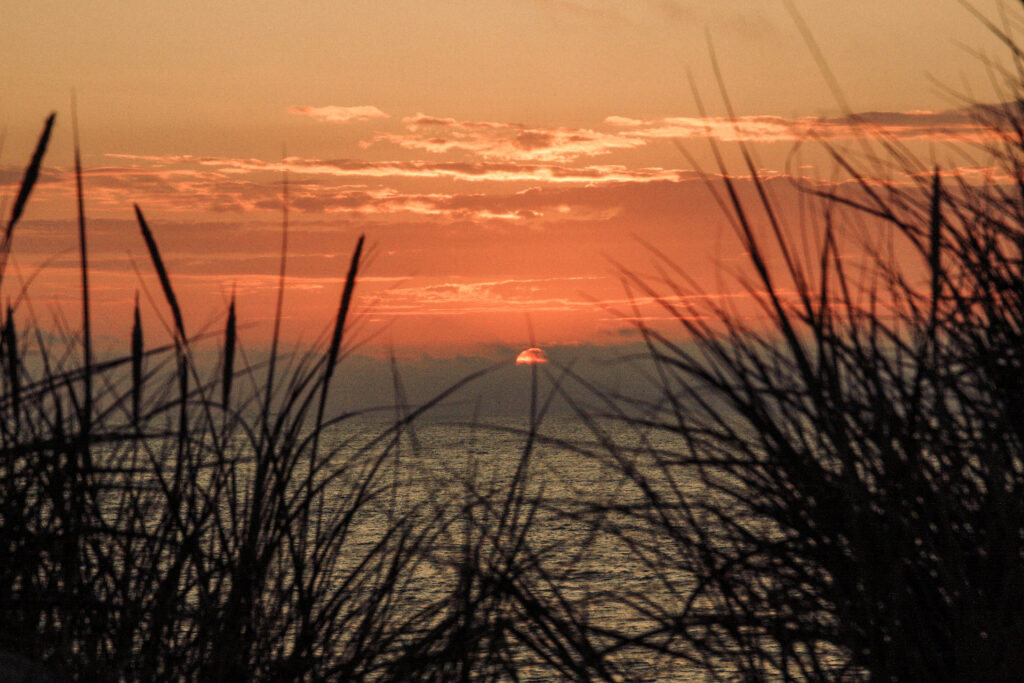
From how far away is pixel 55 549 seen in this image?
267cm

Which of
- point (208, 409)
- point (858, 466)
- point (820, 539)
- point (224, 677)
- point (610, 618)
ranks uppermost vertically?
point (208, 409)

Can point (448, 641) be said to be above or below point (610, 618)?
above

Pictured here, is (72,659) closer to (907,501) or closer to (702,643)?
(702,643)

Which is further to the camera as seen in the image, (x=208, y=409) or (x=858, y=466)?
(x=208, y=409)

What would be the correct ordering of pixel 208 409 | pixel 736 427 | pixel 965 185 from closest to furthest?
1. pixel 736 427
2. pixel 208 409
3. pixel 965 185

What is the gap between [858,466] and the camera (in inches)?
88.7

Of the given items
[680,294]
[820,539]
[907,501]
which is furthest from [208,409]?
[907,501]

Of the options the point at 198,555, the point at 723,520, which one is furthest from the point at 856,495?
the point at 198,555

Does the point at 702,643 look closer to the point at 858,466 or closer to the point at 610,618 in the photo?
the point at 858,466

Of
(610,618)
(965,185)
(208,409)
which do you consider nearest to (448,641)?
(208,409)

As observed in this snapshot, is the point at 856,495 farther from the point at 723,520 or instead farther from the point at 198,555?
the point at 198,555

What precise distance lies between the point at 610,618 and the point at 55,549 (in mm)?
32682

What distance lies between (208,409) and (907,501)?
1.71m

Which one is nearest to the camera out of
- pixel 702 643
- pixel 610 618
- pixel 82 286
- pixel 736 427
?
pixel 82 286
